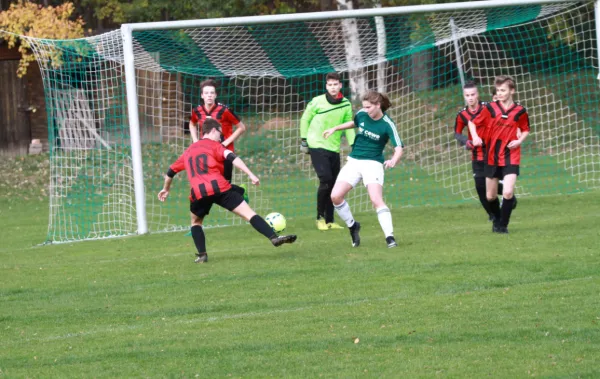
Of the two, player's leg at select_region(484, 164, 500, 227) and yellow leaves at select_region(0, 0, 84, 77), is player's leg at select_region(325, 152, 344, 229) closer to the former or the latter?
player's leg at select_region(484, 164, 500, 227)

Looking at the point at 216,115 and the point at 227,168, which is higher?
the point at 216,115

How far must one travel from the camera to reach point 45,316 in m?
8.10

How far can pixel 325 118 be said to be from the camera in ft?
42.5

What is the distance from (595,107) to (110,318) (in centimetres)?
1420

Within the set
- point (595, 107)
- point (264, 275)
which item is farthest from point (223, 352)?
point (595, 107)

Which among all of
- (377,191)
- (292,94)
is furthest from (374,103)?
(292,94)

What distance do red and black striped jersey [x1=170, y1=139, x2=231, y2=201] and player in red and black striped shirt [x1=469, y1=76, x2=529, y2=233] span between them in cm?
301

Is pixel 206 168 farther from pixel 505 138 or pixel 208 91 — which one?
pixel 505 138

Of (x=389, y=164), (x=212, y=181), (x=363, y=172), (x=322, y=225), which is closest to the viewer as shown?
(x=212, y=181)

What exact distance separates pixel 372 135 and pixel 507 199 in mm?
1706

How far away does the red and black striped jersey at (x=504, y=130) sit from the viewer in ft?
36.6

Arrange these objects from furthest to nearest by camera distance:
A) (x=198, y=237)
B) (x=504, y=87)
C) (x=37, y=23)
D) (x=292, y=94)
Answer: (x=37, y=23) → (x=292, y=94) → (x=504, y=87) → (x=198, y=237)

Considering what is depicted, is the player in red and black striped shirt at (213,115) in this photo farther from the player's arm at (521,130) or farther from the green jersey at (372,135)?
the player's arm at (521,130)

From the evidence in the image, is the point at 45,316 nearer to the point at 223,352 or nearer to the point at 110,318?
the point at 110,318
